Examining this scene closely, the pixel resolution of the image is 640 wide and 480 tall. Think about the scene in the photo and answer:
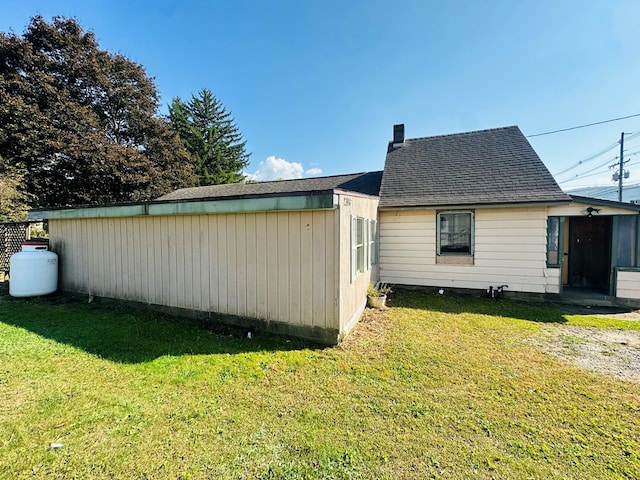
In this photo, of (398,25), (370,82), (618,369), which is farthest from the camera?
(370,82)

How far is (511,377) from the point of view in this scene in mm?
3344

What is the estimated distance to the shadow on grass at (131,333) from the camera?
3961 millimetres

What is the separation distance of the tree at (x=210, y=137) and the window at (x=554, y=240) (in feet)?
83.5

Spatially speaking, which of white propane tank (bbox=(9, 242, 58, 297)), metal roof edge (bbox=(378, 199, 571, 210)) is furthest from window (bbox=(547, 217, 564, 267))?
white propane tank (bbox=(9, 242, 58, 297))

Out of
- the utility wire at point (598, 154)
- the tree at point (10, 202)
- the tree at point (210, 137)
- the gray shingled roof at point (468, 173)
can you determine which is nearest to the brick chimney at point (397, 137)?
the gray shingled roof at point (468, 173)

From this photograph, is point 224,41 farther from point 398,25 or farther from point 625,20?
point 625,20

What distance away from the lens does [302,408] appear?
107 inches

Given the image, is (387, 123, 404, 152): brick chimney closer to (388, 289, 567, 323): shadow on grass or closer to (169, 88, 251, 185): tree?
(388, 289, 567, 323): shadow on grass

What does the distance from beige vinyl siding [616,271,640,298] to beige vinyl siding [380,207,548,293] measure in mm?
1441

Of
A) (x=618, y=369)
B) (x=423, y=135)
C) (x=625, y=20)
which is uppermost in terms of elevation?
(x=625, y=20)

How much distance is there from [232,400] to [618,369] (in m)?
4.72

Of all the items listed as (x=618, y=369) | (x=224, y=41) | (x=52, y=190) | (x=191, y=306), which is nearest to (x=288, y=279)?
(x=191, y=306)

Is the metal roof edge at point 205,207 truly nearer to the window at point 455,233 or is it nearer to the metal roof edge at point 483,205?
the metal roof edge at point 483,205

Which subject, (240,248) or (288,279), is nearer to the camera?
(288,279)
